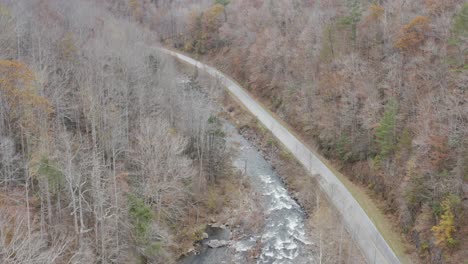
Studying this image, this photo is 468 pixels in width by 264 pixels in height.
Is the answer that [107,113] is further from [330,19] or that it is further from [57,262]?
[330,19]

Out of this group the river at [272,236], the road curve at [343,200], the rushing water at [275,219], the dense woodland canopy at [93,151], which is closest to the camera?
the dense woodland canopy at [93,151]

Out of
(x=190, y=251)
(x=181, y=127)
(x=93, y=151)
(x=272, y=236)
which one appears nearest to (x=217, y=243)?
(x=190, y=251)

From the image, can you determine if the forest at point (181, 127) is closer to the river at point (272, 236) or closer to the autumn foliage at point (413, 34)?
the autumn foliage at point (413, 34)

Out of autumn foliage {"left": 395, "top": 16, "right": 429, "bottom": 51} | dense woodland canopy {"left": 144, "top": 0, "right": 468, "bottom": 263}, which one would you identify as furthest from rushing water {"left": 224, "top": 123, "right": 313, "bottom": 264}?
autumn foliage {"left": 395, "top": 16, "right": 429, "bottom": 51}

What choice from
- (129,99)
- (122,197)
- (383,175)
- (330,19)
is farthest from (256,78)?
(122,197)

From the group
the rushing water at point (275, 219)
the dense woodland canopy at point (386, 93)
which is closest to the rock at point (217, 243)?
the rushing water at point (275, 219)

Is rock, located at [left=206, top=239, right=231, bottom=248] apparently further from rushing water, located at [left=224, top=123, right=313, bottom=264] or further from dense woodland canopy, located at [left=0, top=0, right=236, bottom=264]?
dense woodland canopy, located at [left=0, top=0, right=236, bottom=264]
